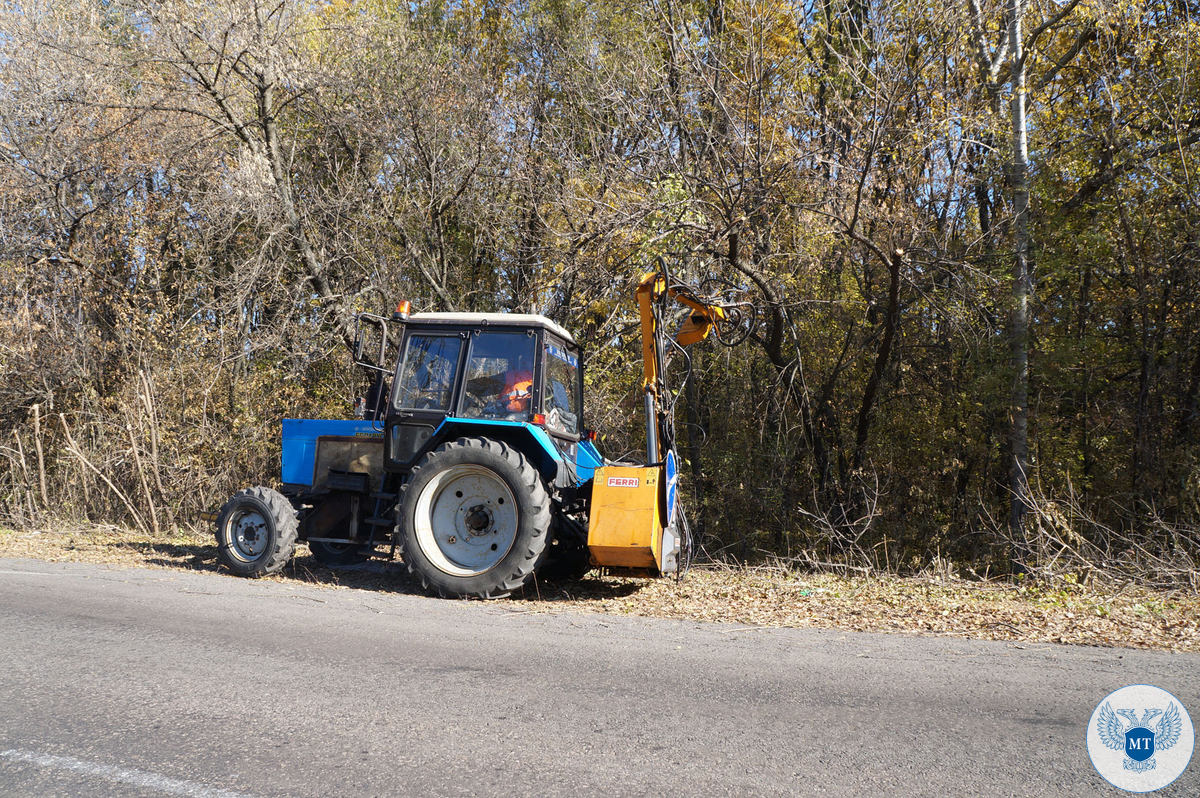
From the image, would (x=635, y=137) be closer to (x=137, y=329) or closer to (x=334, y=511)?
(x=334, y=511)

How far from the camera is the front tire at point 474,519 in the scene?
7.16 meters

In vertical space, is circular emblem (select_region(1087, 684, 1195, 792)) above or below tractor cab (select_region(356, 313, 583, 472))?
below

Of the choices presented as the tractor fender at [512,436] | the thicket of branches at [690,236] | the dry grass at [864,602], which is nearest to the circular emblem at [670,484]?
the dry grass at [864,602]

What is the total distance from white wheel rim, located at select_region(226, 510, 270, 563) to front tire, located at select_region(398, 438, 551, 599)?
1.83m

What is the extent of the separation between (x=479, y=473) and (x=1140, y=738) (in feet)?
17.0

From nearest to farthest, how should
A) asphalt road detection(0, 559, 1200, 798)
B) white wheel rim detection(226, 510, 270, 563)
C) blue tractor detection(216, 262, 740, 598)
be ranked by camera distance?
asphalt road detection(0, 559, 1200, 798)
blue tractor detection(216, 262, 740, 598)
white wheel rim detection(226, 510, 270, 563)

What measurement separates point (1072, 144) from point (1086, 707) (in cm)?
918

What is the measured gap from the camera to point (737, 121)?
10.9m

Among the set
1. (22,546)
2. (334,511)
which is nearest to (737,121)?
(334,511)

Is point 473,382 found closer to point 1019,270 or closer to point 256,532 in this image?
point 256,532

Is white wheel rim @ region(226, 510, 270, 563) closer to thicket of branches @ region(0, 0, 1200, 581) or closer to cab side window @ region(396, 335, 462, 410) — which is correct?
cab side window @ region(396, 335, 462, 410)

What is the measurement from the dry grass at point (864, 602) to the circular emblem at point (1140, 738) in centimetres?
143

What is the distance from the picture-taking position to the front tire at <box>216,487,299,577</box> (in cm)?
816

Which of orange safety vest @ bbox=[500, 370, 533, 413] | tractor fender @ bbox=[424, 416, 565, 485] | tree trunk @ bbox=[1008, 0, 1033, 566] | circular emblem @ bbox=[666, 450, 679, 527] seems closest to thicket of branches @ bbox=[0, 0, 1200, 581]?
tree trunk @ bbox=[1008, 0, 1033, 566]
